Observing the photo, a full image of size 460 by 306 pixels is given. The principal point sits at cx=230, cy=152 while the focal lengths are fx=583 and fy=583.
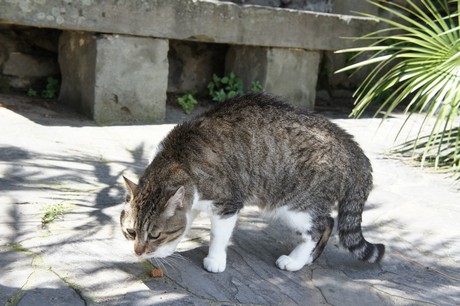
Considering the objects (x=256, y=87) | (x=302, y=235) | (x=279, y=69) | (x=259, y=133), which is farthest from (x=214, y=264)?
(x=279, y=69)

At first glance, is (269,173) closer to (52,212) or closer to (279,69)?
(52,212)

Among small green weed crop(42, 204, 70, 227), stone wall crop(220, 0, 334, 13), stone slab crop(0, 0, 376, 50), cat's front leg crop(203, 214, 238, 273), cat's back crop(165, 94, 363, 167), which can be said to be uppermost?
Answer: stone wall crop(220, 0, 334, 13)

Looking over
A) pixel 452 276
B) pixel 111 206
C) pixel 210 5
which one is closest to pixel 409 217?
pixel 452 276

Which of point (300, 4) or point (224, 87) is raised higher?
point (300, 4)

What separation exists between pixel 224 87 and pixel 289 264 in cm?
461

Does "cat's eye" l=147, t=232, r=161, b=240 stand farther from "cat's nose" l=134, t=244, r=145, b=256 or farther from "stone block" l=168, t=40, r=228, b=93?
"stone block" l=168, t=40, r=228, b=93

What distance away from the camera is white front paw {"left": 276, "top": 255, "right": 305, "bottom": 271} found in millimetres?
3197

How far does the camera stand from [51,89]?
269 inches

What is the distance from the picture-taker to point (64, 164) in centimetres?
451

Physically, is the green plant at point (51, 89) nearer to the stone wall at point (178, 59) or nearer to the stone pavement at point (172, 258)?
the stone wall at point (178, 59)

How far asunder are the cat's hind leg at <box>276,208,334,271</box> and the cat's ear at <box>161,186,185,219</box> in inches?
27.1

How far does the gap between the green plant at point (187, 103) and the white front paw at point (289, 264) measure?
13.1 feet

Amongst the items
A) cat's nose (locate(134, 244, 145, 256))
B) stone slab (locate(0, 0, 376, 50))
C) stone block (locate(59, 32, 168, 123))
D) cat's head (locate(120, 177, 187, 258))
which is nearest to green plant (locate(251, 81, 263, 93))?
stone slab (locate(0, 0, 376, 50))

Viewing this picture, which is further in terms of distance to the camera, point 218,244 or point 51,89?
point 51,89
